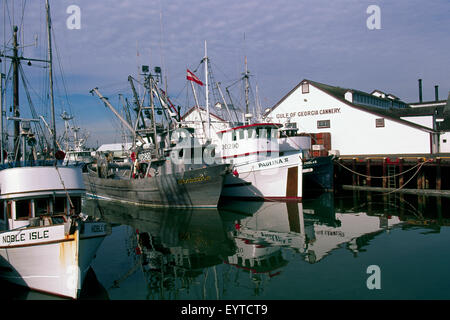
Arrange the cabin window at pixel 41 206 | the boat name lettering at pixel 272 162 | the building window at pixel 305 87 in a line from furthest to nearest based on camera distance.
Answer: the building window at pixel 305 87, the boat name lettering at pixel 272 162, the cabin window at pixel 41 206

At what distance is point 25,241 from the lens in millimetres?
8438

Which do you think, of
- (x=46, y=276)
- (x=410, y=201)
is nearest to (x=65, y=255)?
(x=46, y=276)

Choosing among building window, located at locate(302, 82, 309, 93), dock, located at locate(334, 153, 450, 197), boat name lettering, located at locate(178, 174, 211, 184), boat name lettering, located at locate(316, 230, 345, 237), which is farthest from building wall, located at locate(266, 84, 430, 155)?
boat name lettering, located at locate(316, 230, 345, 237)

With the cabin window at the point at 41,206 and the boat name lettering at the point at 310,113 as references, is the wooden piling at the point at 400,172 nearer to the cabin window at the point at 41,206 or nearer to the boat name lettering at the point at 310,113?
the boat name lettering at the point at 310,113

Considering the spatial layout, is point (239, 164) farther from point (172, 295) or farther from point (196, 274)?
point (172, 295)

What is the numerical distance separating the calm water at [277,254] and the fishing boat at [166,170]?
136 cm

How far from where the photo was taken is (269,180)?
73.3 feet

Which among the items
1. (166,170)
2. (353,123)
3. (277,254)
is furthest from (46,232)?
(353,123)

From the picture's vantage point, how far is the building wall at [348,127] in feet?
98.9

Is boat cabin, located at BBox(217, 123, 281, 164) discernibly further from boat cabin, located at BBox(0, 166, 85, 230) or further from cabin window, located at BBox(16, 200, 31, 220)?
cabin window, located at BBox(16, 200, 31, 220)

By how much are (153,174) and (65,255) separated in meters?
14.5

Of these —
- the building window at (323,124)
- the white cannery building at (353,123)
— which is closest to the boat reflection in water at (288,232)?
the white cannery building at (353,123)

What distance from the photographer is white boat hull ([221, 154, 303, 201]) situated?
21.3 meters

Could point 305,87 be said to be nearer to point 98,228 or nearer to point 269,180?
point 269,180
